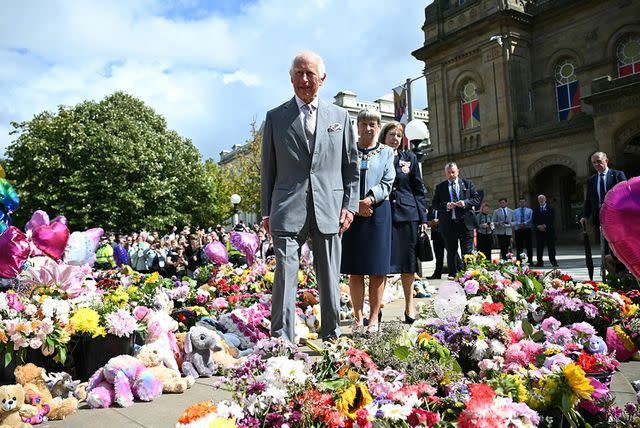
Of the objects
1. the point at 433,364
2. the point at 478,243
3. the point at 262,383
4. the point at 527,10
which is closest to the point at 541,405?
the point at 433,364

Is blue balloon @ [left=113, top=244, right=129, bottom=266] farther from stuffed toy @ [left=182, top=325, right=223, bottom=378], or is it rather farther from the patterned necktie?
the patterned necktie

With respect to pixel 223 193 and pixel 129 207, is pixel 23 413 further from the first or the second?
pixel 223 193

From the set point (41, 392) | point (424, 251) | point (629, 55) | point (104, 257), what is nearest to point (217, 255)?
point (424, 251)

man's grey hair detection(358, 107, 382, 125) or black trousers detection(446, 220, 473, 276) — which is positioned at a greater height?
man's grey hair detection(358, 107, 382, 125)

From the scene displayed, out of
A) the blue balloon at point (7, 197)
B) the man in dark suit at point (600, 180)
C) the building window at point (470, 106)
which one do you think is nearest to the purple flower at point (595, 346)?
the man in dark suit at point (600, 180)

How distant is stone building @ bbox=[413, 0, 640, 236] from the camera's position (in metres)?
23.8

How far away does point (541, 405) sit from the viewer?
2.22 metres

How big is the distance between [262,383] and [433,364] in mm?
852

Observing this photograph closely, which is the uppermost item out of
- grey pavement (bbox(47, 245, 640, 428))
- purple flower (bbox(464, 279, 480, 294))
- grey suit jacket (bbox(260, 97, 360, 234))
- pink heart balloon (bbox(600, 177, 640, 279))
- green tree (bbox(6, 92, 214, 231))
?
green tree (bbox(6, 92, 214, 231))

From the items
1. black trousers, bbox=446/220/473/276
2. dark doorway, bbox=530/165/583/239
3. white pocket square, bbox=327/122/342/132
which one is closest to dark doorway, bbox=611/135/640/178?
dark doorway, bbox=530/165/583/239

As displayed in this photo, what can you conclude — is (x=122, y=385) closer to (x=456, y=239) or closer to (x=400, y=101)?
(x=456, y=239)

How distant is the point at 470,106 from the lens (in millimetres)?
29250

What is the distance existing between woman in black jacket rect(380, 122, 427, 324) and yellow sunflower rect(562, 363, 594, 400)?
10.2ft

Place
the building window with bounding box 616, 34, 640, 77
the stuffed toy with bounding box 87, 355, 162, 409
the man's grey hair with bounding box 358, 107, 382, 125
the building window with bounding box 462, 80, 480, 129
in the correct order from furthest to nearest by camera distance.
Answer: the building window with bounding box 462, 80, 480, 129 → the building window with bounding box 616, 34, 640, 77 → the man's grey hair with bounding box 358, 107, 382, 125 → the stuffed toy with bounding box 87, 355, 162, 409
